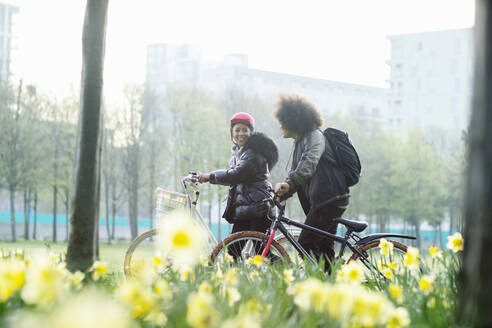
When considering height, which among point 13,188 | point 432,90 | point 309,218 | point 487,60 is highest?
point 432,90

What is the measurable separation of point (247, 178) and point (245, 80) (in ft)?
242

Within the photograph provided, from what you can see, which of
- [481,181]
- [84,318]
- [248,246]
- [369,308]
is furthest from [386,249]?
[84,318]

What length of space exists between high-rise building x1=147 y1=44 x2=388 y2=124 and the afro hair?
57334 millimetres

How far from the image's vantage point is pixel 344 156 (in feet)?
19.3

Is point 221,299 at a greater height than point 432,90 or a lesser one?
lesser

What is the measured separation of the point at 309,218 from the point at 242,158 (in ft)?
3.13

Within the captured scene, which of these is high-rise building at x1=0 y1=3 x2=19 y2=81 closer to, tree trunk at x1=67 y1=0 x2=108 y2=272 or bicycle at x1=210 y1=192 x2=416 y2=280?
tree trunk at x1=67 y1=0 x2=108 y2=272

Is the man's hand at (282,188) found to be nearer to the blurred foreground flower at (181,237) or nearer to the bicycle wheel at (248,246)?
the bicycle wheel at (248,246)

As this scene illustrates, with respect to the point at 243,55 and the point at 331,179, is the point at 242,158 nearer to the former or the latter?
the point at 331,179

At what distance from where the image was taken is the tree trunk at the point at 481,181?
7.39 feet

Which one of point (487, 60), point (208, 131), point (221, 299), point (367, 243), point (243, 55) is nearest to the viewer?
point (487, 60)

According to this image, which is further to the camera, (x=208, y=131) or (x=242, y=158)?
(x=208, y=131)

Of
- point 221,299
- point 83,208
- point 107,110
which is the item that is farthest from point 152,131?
point 221,299

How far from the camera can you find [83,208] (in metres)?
6.47
